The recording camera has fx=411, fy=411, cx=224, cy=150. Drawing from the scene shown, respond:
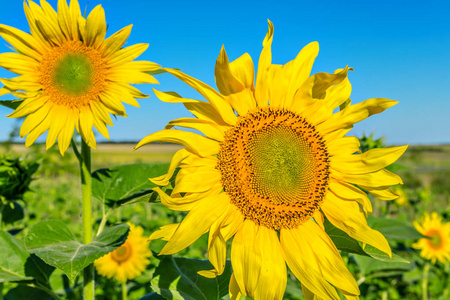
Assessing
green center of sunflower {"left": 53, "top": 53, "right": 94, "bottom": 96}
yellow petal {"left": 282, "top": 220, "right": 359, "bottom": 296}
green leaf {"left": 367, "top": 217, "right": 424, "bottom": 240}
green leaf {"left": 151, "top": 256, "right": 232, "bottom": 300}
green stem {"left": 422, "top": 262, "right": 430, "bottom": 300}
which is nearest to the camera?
yellow petal {"left": 282, "top": 220, "right": 359, "bottom": 296}

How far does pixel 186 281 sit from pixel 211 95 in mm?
717

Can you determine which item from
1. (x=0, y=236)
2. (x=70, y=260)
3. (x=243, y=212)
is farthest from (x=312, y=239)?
(x=0, y=236)

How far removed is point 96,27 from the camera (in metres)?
1.53

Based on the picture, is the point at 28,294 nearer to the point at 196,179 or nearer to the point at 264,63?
the point at 196,179

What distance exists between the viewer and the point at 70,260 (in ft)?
4.16

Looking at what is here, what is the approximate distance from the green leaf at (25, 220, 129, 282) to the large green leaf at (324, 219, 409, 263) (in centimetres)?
68

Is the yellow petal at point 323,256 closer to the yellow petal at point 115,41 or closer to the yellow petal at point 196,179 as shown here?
the yellow petal at point 196,179

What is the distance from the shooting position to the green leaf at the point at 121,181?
1.71 metres

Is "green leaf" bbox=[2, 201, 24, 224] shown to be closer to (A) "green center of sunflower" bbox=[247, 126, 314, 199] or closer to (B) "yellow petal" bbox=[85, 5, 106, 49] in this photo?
(B) "yellow petal" bbox=[85, 5, 106, 49]

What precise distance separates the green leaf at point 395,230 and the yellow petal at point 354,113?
0.82 meters

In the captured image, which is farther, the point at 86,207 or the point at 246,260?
the point at 86,207

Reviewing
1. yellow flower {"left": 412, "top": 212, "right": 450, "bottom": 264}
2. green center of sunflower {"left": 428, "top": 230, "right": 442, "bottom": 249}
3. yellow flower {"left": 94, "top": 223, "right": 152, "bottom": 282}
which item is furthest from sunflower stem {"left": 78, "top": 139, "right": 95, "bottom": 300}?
green center of sunflower {"left": 428, "top": 230, "right": 442, "bottom": 249}

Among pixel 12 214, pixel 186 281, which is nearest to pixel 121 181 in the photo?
Result: pixel 186 281

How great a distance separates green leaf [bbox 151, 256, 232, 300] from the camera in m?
1.40
